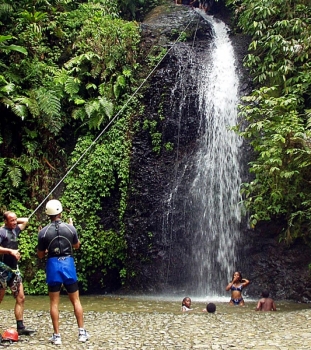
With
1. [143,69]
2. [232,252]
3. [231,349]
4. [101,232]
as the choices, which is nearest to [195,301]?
[232,252]

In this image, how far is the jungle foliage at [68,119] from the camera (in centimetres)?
1101

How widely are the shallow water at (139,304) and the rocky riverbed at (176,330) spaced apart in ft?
2.16

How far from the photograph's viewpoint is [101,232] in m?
11.0

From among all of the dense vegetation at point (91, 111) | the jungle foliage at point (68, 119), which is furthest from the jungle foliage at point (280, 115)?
the jungle foliage at point (68, 119)

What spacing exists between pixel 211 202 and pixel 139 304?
3305 millimetres

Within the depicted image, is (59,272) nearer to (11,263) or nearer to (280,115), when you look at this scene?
(11,263)

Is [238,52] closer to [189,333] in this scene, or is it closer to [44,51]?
[44,51]

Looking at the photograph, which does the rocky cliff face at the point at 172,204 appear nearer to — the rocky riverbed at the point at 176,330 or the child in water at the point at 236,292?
the child in water at the point at 236,292

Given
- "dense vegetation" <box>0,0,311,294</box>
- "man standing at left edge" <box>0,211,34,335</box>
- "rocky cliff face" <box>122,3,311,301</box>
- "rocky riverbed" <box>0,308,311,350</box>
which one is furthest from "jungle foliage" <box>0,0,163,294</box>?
"man standing at left edge" <box>0,211,34,335</box>

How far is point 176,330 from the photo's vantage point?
5867mm

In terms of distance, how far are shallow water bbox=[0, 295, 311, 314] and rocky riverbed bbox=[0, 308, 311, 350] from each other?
658mm

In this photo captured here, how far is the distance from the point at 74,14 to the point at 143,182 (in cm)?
606

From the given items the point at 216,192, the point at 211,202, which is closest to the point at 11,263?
the point at 211,202

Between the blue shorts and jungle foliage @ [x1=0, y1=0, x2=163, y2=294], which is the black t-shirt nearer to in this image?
the blue shorts
